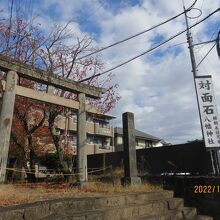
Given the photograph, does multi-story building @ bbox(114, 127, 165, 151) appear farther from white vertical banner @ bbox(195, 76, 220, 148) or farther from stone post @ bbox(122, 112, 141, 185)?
stone post @ bbox(122, 112, 141, 185)

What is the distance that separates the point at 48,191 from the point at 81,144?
105 inches

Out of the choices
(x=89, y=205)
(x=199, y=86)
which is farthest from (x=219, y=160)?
(x=89, y=205)

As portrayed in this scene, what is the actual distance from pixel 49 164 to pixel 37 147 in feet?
30.4

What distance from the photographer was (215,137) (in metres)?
10.7

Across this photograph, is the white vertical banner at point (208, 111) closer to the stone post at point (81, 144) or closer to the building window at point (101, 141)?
A: the stone post at point (81, 144)

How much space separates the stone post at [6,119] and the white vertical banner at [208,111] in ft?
24.0

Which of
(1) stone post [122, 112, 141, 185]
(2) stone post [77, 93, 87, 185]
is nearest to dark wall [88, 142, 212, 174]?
(1) stone post [122, 112, 141, 185]

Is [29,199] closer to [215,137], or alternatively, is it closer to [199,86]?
[215,137]

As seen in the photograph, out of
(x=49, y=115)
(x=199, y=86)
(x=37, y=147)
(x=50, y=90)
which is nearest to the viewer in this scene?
(x=50, y=90)

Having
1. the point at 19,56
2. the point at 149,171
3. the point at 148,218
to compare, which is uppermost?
the point at 19,56

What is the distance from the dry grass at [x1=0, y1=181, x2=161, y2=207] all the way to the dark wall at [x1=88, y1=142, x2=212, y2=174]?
3.73m
